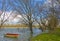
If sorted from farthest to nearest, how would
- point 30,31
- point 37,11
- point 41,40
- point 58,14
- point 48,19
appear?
point 30,31
point 37,11
point 48,19
point 58,14
point 41,40

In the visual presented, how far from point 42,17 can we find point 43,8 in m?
1.23

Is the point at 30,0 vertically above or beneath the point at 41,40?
above

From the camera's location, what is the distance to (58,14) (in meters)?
20.4

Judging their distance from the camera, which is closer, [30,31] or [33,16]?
[33,16]

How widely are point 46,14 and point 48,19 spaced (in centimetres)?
75

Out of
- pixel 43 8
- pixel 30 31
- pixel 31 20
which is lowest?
pixel 30 31

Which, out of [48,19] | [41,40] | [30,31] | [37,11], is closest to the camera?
[41,40]

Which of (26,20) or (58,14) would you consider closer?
(58,14)

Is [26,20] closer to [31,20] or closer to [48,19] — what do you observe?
[31,20]

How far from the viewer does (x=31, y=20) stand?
25.4 meters

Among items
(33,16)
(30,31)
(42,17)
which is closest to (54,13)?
(42,17)

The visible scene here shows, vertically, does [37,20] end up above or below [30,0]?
below

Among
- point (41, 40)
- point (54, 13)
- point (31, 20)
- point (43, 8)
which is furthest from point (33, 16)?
point (41, 40)

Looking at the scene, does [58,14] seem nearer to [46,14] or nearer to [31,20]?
[46,14]
